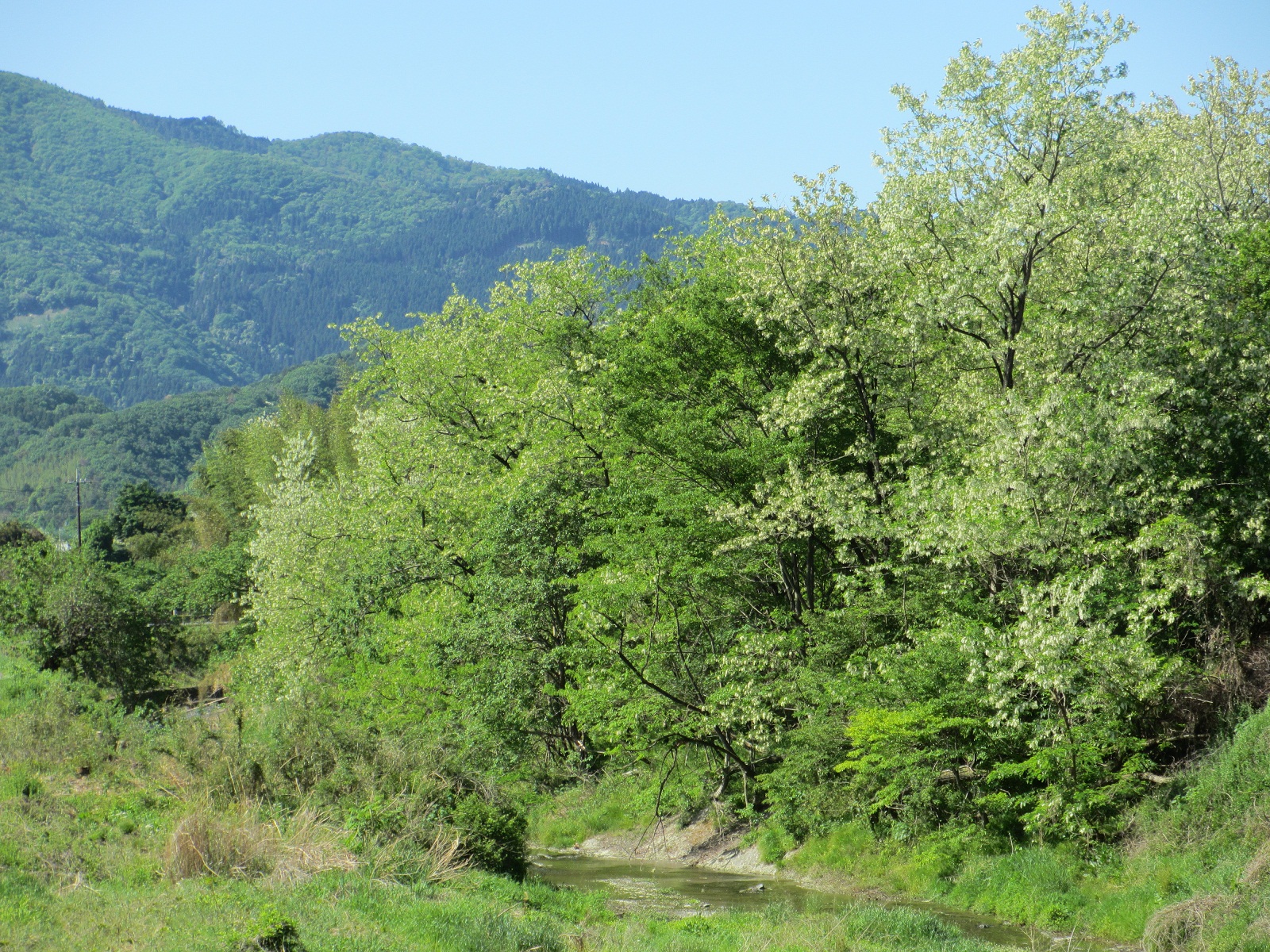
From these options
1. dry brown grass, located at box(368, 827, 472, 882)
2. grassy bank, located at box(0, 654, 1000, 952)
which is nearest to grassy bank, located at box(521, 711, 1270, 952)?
grassy bank, located at box(0, 654, 1000, 952)

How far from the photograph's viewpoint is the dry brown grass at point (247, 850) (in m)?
15.5

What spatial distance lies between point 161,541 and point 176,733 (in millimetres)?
83885

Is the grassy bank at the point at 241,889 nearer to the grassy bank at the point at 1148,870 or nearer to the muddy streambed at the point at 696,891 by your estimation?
the muddy streambed at the point at 696,891

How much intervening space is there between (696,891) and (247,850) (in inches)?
384

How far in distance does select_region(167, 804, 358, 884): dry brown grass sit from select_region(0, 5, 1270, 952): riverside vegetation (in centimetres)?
7

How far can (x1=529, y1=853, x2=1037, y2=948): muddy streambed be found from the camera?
731 inches

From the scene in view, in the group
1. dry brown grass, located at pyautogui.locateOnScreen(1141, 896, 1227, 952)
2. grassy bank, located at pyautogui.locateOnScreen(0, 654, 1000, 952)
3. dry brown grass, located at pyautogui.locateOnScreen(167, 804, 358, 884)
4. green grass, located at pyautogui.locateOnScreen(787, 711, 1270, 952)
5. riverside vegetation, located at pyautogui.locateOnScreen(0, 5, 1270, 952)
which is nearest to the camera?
grassy bank, located at pyautogui.locateOnScreen(0, 654, 1000, 952)

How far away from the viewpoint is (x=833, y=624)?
2241 cm

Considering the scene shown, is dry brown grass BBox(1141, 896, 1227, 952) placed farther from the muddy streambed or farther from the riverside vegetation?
the muddy streambed

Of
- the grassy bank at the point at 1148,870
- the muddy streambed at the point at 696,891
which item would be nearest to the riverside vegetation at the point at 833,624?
the grassy bank at the point at 1148,870

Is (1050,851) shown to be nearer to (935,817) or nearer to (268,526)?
(935,817)

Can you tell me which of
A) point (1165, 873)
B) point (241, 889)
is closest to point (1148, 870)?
point (1165, 873)

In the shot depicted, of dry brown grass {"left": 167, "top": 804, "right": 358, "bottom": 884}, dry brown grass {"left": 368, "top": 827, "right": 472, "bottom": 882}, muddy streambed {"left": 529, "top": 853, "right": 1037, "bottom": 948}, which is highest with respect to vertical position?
dry brown grass {"left": 167, "top": 804, "right": 358, "bottom": 884}

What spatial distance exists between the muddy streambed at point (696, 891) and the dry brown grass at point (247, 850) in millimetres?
5756
